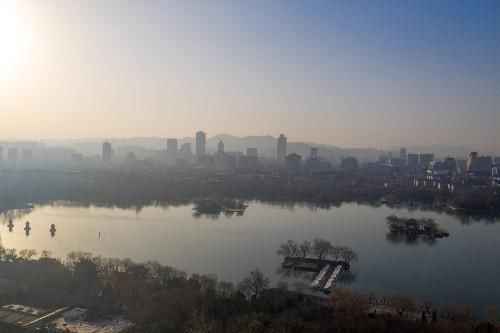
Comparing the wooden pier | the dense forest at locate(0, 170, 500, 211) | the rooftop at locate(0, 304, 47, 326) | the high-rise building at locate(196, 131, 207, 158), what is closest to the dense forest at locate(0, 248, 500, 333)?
the rooftop at locate(0, 304, 47, 326)

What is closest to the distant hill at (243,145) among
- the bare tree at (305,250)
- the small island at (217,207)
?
the small island at (217,207)

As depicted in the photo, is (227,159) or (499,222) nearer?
(499,222)

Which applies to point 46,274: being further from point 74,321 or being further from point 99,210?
point 99,210

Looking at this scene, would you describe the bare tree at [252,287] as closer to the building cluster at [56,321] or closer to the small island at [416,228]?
the building cluster at [56,321]

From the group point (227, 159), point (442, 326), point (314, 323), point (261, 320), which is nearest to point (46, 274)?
point (261, 320)

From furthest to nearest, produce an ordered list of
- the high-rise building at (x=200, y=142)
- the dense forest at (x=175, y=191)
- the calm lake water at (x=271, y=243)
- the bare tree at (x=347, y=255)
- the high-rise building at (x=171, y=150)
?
the high-rise building at (x=200, y=142) < the high-rise building at (x=171, y=150) < the dense forest at (x=175, y=191) < the bare tree at (x=347, y=255) < the calm lake water at (x=271, y=243)
